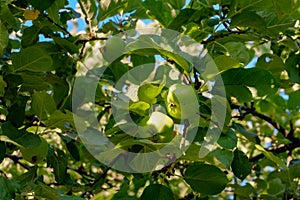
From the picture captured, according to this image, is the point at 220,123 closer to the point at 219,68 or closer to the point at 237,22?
the point at 219,68

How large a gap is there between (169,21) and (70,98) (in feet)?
1.05

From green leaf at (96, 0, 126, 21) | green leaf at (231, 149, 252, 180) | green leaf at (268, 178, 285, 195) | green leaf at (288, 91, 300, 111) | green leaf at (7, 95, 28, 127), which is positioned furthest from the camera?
green leaf at (268, 178, 285, 195)

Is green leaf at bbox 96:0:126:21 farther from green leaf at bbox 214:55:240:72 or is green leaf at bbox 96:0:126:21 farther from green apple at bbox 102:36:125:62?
green leaf at bbox 214:55:240:72

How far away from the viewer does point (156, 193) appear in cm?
94

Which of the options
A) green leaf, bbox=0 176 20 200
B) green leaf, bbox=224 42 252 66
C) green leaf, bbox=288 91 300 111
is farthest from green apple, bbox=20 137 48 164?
green leaf, bbox=288 91 300 111

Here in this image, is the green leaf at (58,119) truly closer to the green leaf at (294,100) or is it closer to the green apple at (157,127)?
the green apple at (157,127)

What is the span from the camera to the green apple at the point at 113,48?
1.17m

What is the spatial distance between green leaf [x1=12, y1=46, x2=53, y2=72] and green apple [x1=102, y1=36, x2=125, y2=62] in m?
0.16

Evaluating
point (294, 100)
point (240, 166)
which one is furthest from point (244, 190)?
point (294, 100)

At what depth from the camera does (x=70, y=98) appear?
1.26m

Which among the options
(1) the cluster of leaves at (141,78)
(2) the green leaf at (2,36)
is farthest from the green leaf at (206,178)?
(2) the green leaf at (2,36)

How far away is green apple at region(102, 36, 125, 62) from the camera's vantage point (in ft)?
3.83

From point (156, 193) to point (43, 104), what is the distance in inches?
11.8

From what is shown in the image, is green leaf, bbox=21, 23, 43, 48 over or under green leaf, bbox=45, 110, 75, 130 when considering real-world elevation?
over
